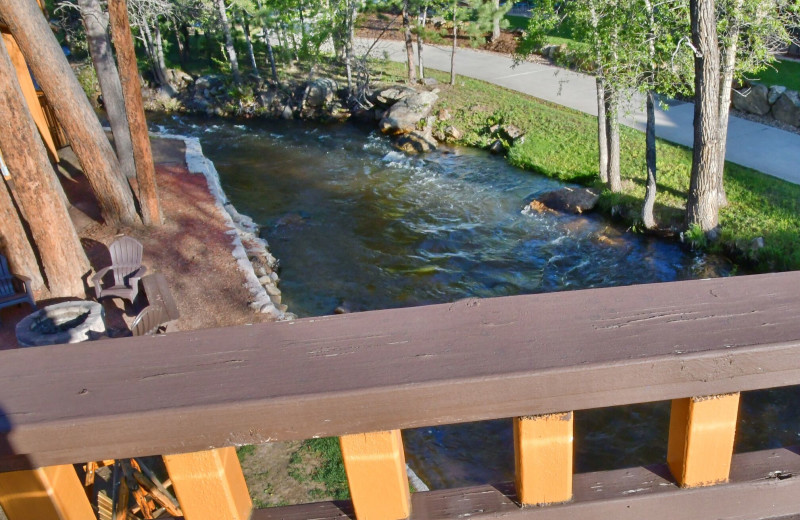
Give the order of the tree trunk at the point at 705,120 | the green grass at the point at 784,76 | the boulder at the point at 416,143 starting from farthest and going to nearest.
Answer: the boulder at the point at 416,143 → the green grass at the point at 784,76 → the tree trunk at the point at 705,120

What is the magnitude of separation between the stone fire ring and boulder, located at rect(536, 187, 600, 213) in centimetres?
848

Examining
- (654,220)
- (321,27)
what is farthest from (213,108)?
(654,220)

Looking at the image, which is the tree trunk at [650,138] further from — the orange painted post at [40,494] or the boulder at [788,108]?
the orange painted post at [40,494]

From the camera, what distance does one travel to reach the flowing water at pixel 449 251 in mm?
7348

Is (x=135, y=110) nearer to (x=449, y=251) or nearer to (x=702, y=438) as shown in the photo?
(x=449, y=251)

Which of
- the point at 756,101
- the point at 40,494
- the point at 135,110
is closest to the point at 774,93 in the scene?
the point at 756,101

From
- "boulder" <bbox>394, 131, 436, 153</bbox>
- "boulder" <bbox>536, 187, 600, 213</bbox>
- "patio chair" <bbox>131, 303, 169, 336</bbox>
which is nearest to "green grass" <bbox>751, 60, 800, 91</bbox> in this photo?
"boulder" <bbox>536, 187, 600, 213</bbox>

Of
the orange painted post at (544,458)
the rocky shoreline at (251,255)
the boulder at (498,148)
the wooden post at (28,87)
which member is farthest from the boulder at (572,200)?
the orange painted post at (544,458)

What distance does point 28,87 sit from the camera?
12820mm

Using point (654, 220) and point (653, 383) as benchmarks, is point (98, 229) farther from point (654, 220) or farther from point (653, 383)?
point (653, 383)

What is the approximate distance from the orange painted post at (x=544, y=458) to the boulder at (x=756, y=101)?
1644cm

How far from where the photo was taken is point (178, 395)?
108cm

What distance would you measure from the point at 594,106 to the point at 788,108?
171 inches

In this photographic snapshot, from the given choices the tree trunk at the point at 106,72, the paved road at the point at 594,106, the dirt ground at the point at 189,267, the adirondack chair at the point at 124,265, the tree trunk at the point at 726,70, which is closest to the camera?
the dirt ground at the point at 189,267
